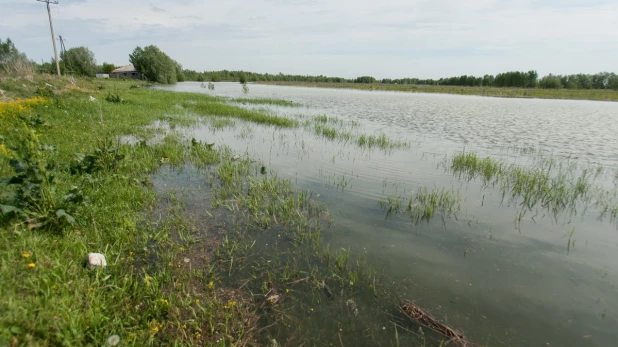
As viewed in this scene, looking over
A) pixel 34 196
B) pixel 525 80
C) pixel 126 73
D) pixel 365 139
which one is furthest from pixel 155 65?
pixel 525 80

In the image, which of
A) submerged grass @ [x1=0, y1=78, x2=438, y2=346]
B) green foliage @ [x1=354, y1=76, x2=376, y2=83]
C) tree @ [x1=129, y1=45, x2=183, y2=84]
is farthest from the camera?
green foliage @ [x1=354, y1=76, x2=376, y2=83]

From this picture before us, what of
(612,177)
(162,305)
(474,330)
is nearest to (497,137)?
(612,177)

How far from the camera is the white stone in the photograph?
4242mm

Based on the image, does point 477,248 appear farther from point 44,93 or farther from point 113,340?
point 44,93

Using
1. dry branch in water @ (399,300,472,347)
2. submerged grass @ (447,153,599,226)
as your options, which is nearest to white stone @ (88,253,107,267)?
dry branch in water @ (399,300,472,347)

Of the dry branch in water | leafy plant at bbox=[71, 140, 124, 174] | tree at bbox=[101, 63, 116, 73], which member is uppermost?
tree at bbox=[101, 63, 116, 73]

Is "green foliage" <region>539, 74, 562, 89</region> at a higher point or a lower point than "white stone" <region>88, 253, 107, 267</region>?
higher

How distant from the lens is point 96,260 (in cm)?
429

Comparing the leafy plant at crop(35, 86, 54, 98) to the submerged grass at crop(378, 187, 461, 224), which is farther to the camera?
the leafy plant at crop(35, 86, 54, 98)

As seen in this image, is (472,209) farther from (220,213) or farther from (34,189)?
(34,189)

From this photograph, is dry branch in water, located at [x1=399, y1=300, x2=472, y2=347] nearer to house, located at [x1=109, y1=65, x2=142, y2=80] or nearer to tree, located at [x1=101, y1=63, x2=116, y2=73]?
house, located at [x1=109, y1=65, x2=142, y2=80]

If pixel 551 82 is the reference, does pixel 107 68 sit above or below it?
above

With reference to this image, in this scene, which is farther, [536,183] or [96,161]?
[536,183]

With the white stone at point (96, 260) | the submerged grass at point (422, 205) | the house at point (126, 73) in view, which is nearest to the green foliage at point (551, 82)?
the submerged grass at point (422, 205)
